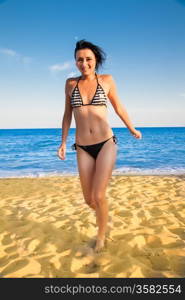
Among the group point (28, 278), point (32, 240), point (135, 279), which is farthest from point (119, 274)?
point (32, 240)

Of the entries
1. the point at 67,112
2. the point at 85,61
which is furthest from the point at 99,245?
the point at 85,61

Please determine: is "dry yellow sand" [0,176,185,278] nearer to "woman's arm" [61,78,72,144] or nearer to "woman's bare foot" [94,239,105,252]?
"woman's bare foot" [94,239,105,252]

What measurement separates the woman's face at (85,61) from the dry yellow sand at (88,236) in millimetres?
2243

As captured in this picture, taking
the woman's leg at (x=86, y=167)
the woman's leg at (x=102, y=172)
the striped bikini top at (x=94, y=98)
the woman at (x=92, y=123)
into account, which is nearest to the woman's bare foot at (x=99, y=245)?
the woman at (x=92, y=123)

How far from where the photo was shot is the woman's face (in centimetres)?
315

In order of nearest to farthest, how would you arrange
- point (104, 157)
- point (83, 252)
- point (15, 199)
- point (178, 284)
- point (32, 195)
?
point (178, 284) → point (104, 157) → point (83, 252) → point (15, 199) → point (32, 195)

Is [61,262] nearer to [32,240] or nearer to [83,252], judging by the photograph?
[83,252]

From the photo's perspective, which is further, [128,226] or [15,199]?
[15,199]

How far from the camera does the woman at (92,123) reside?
3.13m

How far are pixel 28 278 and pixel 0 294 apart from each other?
1.06 feet

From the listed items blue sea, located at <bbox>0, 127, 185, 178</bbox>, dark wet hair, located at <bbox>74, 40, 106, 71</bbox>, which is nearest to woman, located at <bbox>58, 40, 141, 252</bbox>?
dark wet hair, located at <bbox>74, 40, 106, 71</bbox>

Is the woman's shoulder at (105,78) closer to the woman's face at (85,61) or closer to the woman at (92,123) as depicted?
the woman at (92,123)

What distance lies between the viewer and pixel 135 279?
8.64 feet

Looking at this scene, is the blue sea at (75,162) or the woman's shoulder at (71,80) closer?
the woman's shoulder at (71,80)
